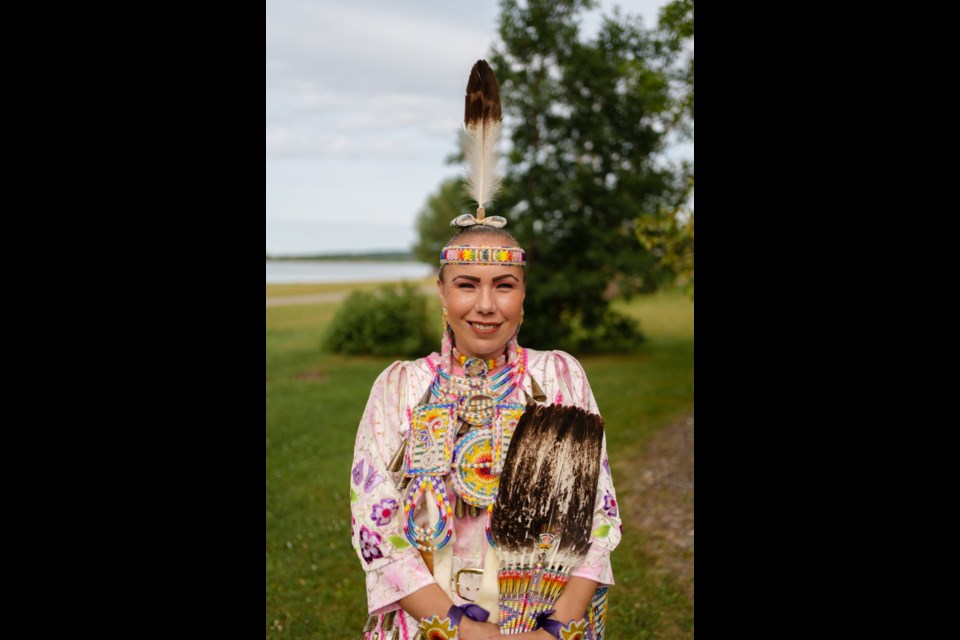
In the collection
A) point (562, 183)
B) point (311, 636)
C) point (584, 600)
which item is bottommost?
point (311, 636)

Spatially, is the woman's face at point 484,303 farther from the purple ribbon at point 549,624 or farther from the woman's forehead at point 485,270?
the purple ribbon at point 549,624

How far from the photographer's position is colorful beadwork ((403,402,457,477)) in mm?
2357

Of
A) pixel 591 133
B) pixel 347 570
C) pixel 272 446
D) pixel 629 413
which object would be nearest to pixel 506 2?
pixel 591 133

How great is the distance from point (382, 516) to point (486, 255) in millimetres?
964

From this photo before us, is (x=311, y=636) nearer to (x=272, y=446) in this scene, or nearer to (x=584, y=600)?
(x=584, y=600)

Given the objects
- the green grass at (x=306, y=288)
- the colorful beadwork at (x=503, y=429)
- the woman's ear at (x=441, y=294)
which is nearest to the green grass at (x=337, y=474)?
the colorful beadwork at (x=503, y=429)

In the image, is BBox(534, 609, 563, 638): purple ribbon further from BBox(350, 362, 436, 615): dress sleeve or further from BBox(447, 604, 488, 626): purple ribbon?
BBox(350, 362, 436, 615): dress sleeve

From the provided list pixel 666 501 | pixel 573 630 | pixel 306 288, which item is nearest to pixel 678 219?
pixel 666 501

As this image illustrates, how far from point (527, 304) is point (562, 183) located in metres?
2.66

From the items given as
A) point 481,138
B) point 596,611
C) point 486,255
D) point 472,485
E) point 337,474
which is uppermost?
point 481,138

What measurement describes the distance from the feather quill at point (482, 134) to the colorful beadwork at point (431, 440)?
2.64ft

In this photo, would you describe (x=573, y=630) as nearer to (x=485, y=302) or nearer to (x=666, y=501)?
(x=485, y=302)

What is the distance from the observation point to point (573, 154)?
13.7 m

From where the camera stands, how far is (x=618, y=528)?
240 centimetres
